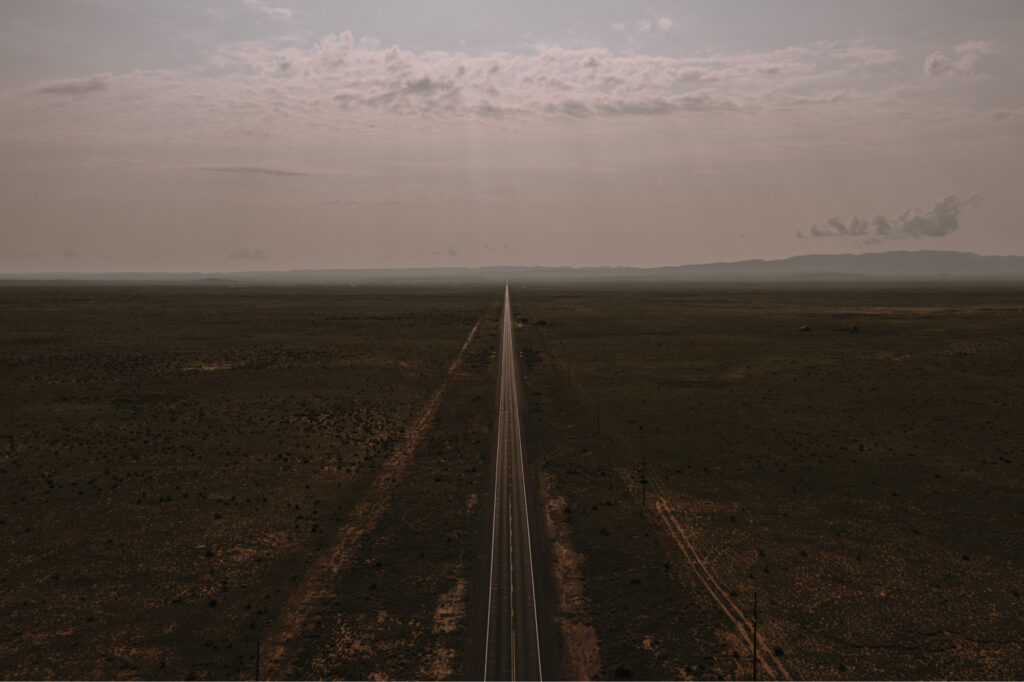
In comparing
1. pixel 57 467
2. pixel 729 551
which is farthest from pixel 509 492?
pixel 57 467

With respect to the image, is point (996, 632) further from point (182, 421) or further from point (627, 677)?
point (182, 421)

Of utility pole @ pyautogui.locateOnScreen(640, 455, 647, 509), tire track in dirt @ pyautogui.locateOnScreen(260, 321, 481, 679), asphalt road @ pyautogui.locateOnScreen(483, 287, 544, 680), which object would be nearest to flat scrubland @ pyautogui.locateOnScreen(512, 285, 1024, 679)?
utility pole @ pyautogui.locateOnScreen(640, 455, 647, 509)

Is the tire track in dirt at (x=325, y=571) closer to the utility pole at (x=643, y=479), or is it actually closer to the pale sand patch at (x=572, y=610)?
the pale sand patch at (x=572, y=610)

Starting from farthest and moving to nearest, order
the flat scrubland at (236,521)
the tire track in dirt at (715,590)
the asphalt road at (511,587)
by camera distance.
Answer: the flat scrubland at (236,521) → the tire track in dirt at (715,590) → the asphalt road at (511,587)

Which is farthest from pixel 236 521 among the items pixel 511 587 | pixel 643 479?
pixel 643 479

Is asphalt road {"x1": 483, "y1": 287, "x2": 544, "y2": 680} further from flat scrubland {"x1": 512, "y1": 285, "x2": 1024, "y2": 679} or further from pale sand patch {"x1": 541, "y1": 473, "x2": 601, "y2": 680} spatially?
flat scrubland {"x1": 512, "y1": 285, "x2": 1024, "y2": 679}

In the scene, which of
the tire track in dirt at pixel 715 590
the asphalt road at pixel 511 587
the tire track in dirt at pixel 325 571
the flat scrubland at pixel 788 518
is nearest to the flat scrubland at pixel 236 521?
the tire track in dirt at pixel 325 571
